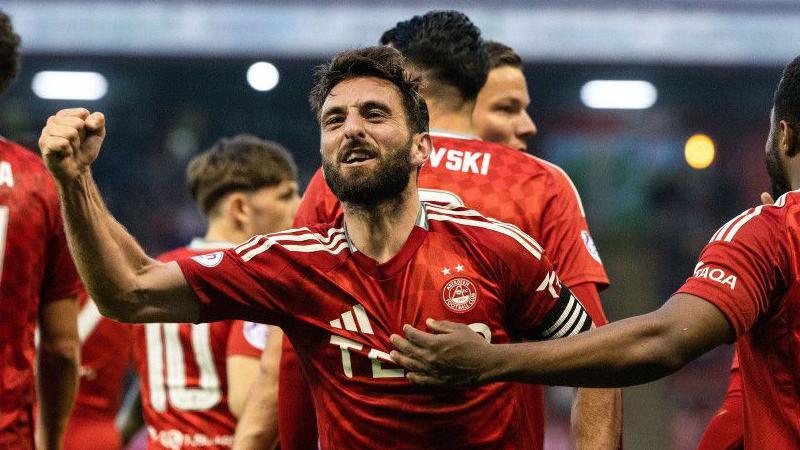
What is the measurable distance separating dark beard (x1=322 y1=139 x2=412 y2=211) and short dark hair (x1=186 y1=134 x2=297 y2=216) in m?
1.94

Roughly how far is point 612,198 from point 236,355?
596 inches

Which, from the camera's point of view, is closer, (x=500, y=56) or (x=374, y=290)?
(x=374, y=290)

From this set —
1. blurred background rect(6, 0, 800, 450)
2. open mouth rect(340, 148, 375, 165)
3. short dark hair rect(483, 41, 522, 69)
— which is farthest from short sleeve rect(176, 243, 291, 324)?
blurred background rect(6, 0, 800, 450)

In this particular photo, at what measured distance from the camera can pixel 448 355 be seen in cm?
250

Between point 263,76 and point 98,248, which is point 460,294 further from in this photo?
point 263,76

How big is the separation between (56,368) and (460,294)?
1.81m

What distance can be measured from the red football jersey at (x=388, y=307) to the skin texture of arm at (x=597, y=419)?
1.38 ft

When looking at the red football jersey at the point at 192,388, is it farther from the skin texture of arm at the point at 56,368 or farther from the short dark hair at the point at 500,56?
the short dark hair at the point at 500,56

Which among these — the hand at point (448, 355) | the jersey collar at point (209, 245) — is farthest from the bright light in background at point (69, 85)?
the hand at point (448, 355)

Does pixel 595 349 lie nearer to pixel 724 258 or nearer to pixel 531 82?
pixel 724 258

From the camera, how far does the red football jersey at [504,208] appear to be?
3516 mm

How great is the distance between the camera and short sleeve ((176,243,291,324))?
288 cm

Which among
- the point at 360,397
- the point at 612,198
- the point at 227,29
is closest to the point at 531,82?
the point at 612,198

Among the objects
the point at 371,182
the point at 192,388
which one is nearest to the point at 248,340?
the point at 192,388
